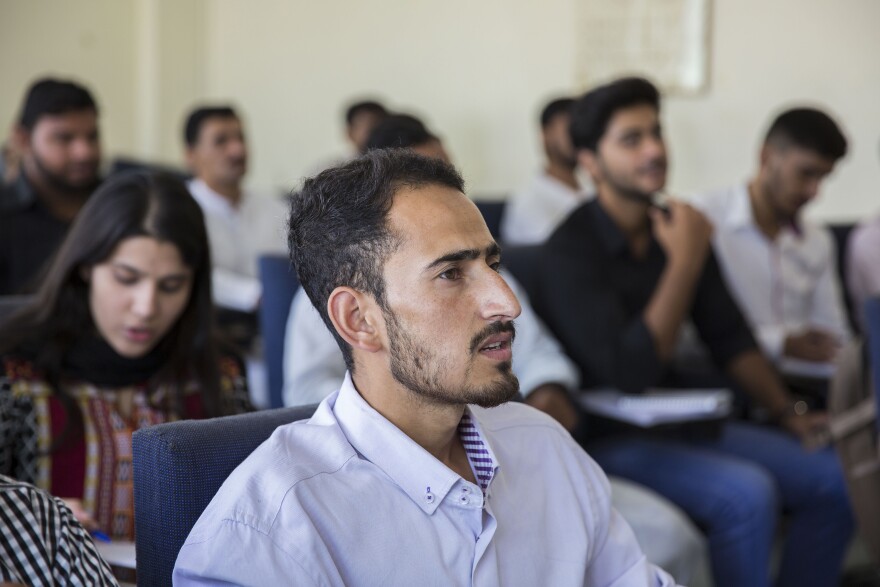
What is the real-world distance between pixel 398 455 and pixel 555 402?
1103 millimetres

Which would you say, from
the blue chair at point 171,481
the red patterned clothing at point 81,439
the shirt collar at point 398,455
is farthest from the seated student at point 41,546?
the red patterned clothing at point 81,439

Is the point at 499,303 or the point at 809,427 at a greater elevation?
the point at 499,303

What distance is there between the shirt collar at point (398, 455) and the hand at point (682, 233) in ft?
4.66

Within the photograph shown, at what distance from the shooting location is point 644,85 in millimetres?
2607

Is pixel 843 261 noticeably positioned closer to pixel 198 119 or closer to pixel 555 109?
pixel 555 109

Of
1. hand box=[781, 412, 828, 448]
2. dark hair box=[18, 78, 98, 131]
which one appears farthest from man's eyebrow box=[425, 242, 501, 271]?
dark hair box=[18, 78, 98, 131]

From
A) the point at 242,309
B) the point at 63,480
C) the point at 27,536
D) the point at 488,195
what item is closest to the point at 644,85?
the point at 242,309

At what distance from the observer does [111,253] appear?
5.88ft

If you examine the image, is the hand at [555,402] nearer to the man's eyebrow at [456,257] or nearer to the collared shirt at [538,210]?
the man's eyebrow at [456,257]

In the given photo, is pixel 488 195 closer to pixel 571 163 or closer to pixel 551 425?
pixel 571 163

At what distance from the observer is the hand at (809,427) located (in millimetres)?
2521

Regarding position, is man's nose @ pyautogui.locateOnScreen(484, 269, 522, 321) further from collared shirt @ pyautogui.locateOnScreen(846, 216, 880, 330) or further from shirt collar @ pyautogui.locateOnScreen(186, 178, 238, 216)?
shirt collar @ pyautogui.locateOnScreen(186, 178, 238, 216)

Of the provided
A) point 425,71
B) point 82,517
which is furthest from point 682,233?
point 425,71

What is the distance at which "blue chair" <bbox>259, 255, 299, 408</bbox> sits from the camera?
234cm
